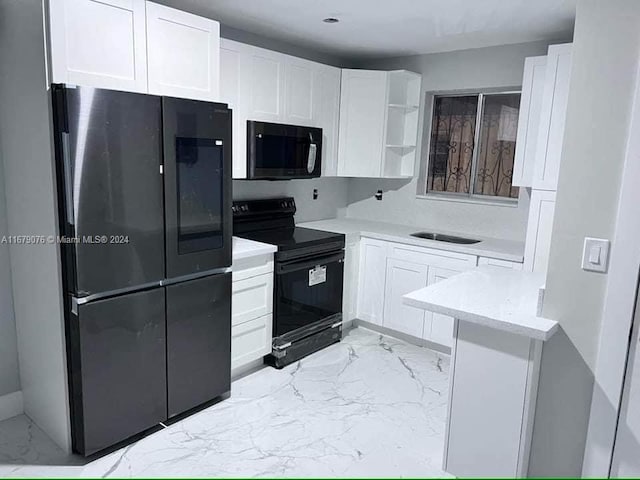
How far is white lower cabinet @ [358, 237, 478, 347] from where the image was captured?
359 centimetres

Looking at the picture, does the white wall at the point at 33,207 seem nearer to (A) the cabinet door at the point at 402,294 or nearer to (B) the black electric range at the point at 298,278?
(B) the black electric range at the point at 298,278

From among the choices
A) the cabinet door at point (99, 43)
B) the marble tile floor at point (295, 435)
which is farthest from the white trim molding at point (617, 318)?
the cabinet door at point (99, 43)

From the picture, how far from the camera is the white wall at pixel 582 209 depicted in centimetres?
173

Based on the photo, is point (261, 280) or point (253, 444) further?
point (261, 280)

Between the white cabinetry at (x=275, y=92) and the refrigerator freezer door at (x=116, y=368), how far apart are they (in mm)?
1240

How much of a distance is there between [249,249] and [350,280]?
1.21 m

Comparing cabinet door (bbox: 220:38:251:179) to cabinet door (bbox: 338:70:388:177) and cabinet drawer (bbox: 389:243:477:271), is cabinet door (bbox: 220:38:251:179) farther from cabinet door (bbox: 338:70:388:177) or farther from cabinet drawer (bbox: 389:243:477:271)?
cabinet drawer (bbox: 389:243:477:271)

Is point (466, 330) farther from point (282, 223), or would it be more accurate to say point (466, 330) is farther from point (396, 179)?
point (396, 179)

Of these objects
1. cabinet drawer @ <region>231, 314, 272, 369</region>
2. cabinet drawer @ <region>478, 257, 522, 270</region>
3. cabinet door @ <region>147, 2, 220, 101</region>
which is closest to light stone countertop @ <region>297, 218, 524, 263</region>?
cabinet drawer @ <region>478, 257, 522, 270</region>

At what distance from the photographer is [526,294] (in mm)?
2258

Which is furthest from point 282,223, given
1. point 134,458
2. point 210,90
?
point 134,458

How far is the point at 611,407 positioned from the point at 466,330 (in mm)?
600

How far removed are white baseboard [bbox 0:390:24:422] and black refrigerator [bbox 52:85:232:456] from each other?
2.08 feet

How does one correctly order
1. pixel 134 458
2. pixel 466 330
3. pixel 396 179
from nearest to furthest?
1. pixel 466 330
2. pixel 134 458
3. pixel 396 179
